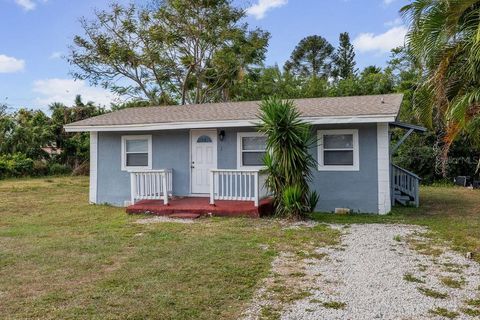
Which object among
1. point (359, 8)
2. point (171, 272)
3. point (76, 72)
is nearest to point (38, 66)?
point (76, 72)

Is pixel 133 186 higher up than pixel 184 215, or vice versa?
pixel 133 186

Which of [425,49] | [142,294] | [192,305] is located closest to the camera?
[192,305]

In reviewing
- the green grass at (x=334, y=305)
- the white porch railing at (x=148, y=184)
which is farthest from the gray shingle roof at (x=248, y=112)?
the green grass at (x=334, y=305)

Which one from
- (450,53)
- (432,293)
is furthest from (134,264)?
(450,53)

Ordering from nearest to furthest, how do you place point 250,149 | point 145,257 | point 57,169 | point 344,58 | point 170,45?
point 145,257, point 250,149, point 170,45, point 57,169, point 344,58

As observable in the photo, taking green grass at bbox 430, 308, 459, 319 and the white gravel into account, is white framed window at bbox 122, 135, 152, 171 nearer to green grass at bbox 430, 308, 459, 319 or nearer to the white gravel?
the white gravel

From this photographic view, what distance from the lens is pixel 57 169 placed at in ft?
77.9

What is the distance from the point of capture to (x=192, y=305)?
3889 mm

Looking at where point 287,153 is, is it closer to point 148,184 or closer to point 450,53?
point 450,53

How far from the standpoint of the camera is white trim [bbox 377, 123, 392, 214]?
948 centimetres

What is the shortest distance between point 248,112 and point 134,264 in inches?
261

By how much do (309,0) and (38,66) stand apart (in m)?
16.1

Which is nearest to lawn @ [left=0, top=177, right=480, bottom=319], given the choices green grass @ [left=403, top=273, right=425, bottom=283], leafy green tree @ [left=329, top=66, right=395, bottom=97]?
green grass @ [left=403, top=273, right=425, bottom=283]

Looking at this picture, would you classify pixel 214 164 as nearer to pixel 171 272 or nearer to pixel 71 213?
pixel 71 213
